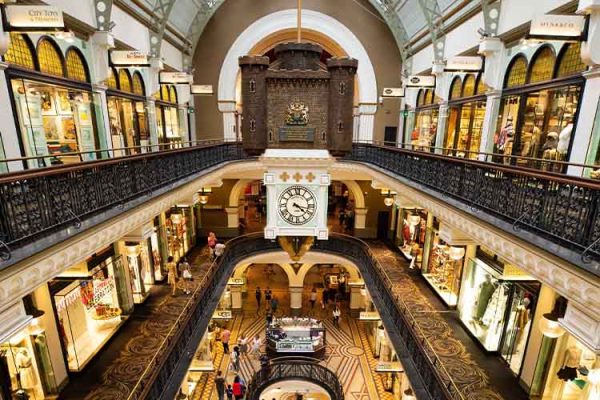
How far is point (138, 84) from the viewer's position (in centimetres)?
1243

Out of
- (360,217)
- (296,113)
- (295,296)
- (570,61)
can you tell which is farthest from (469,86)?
(295,296)

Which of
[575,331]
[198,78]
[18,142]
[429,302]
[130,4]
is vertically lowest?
[429,302]

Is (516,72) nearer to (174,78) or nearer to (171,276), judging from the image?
(174,78)

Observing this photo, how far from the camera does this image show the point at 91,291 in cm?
840

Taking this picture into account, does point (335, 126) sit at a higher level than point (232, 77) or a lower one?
lower

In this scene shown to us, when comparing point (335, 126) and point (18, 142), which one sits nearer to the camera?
point (18, 142)

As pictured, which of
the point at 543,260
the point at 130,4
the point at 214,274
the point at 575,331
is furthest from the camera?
the point at 214,274

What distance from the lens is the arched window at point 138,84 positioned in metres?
12.1

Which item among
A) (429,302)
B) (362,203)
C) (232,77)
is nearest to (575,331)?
(429,302)

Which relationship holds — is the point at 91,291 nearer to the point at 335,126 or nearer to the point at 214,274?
the point at 214,274

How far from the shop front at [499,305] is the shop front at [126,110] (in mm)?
9815

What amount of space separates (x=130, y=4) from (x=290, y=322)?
12885mm

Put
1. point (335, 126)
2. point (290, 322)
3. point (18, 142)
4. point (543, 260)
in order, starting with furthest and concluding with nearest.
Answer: point (290, 322), point (335, 126), point (18, 142), point (543, 260)

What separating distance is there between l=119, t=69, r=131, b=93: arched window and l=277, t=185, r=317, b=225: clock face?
21.7ft
